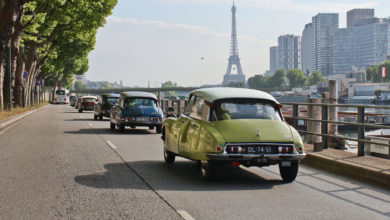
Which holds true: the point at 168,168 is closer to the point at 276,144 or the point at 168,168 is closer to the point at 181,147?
the point at 181,147

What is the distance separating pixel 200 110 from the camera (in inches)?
356

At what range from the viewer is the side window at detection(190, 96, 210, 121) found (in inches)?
344

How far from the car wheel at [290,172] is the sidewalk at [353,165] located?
1.22 m

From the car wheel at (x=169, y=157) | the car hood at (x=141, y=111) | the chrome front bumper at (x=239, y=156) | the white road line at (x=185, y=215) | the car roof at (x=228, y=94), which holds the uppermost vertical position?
the car roof at (x=228, y=94)

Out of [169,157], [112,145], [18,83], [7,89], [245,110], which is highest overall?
[18,83]

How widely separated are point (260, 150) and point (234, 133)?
1.59 feet

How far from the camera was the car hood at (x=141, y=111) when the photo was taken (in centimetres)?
1905

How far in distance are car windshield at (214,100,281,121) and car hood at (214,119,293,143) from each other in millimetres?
174

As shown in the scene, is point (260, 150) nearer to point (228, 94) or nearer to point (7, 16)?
point (228, 94)

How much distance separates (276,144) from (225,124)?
2.90 feet

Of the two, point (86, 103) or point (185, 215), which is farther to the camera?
point (86, 103)

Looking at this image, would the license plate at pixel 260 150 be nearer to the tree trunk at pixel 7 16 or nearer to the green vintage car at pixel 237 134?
the green vintage car at pixel 237 134

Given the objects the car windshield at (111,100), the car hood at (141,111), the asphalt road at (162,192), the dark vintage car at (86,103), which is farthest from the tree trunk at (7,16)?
the dark vintage car at (86,103)

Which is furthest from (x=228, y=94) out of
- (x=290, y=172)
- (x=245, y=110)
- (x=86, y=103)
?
(x=86, y=103)
